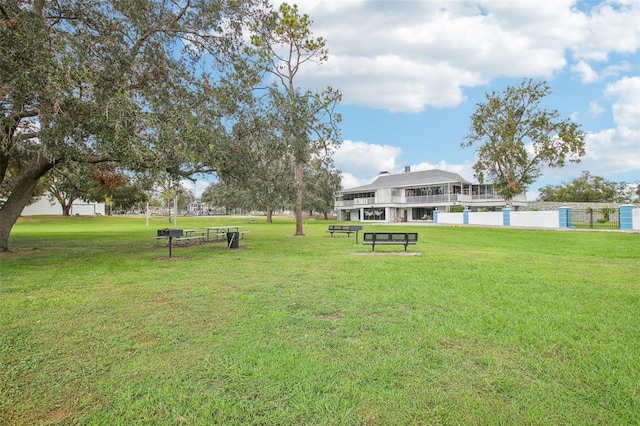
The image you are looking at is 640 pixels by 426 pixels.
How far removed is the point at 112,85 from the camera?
9383 mm

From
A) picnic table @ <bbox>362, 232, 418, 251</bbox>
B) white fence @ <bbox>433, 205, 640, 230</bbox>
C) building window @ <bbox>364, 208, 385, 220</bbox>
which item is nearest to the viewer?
picnic table @ <bbox>362, 232, 418, 251</bbox>

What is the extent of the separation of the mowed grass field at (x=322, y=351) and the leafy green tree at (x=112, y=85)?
3.58 m

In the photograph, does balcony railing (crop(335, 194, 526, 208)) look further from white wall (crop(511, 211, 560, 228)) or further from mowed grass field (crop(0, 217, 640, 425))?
mowed grass field (crop(0, 217, 640, 425))

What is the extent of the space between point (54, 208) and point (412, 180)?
195 feet

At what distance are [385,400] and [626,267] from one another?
30.9 feet

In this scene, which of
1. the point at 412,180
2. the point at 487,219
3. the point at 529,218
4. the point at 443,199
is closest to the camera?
the point at 529,218

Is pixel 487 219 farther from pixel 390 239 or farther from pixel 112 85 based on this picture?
pixel 112 85

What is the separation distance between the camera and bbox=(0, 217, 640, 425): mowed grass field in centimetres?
285

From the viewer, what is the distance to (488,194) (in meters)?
47.2

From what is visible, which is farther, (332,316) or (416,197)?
(416,197)

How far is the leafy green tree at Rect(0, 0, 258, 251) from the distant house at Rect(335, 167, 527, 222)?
131ft

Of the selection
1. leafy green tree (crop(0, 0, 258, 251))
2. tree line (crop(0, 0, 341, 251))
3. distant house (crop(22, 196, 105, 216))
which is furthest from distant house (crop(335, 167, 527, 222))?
distant house (crop(22, 196, 105, 216))

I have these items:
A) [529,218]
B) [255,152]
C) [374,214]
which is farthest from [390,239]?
[374,214]

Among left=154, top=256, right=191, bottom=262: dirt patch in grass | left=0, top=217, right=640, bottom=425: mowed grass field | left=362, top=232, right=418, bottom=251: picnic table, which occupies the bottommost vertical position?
left=0, top=217, right=640, bottom=425: mowed grass field
